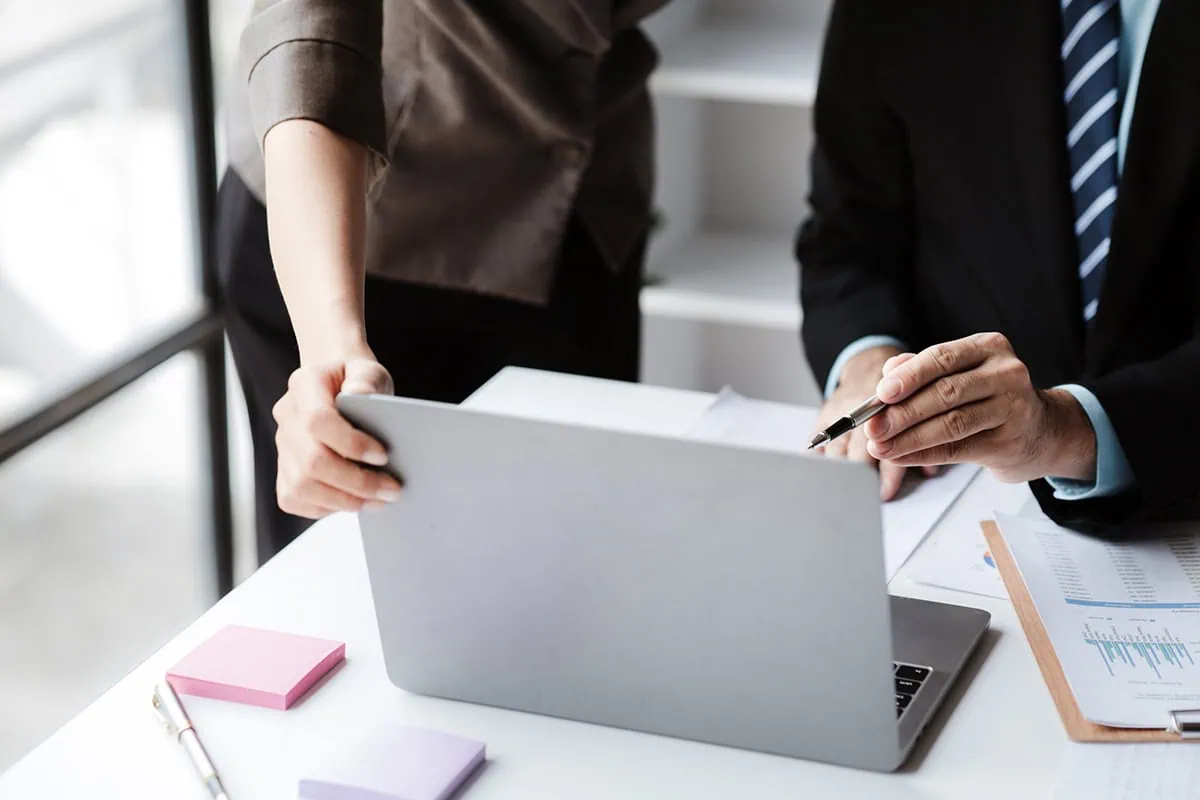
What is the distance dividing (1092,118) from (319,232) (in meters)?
0.77

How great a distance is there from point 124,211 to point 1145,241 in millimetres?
1935

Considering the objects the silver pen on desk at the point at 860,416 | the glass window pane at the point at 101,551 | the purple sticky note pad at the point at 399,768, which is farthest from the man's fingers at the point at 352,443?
the glass window pane at the point at 101,551

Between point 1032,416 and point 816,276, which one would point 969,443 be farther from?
point 816,276

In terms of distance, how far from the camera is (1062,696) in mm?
1103

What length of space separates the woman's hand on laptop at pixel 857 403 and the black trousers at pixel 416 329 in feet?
1.45

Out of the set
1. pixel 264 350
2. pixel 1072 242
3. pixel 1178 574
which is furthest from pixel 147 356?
pixel 1178 574

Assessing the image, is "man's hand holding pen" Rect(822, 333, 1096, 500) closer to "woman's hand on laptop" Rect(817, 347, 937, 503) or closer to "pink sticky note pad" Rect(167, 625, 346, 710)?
"woman's hand on laptop" Rect(817, 347, 937, 503)

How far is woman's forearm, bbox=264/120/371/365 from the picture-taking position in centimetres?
124

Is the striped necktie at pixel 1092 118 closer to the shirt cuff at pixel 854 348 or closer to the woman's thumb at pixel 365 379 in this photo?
the shirt cuff at pixel 854 348

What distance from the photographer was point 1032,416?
1.22 meters

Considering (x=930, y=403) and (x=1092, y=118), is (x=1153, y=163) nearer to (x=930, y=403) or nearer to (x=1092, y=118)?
(x=1092, y=118)

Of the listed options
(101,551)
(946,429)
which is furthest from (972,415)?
(101,551)

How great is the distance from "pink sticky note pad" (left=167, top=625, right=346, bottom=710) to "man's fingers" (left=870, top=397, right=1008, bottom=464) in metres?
0.46

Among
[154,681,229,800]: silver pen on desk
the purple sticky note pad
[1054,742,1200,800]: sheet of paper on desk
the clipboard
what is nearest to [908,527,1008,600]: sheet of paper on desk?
the clipboard
